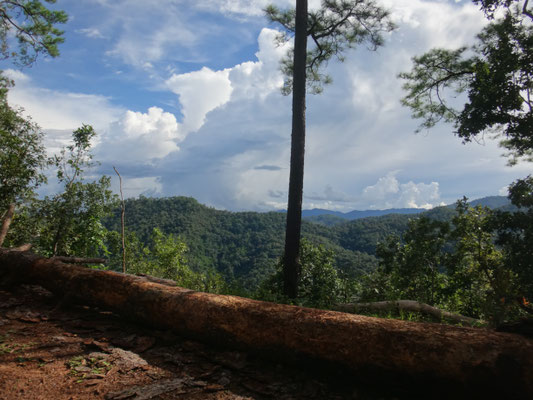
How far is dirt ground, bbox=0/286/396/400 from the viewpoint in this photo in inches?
97.6

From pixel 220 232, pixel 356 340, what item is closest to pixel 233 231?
pixel 220 232

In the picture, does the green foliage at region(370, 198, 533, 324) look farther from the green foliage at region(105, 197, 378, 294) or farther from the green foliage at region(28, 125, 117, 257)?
the green foliage at region(105, 197, 378, 294)

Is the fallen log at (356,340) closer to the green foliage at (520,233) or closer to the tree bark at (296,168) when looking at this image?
the tree bark at (296,168)

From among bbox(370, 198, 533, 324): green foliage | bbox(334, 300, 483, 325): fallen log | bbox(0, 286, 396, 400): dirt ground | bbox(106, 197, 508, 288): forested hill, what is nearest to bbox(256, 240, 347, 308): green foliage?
bbox(334, 300, 483, 325): fallen log

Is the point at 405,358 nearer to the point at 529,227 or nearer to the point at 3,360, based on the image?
the point at 3,360

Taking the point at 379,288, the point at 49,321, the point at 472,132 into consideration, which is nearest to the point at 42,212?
the point at 49,321

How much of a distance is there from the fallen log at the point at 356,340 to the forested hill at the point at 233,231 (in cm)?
5071

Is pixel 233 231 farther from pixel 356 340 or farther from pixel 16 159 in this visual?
pixel 356 340

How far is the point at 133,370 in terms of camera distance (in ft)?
9.39

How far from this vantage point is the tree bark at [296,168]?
753 centimetres

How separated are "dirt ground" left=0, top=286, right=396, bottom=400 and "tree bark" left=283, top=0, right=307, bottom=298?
14.1ft

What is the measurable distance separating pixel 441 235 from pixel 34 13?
19.1 meters

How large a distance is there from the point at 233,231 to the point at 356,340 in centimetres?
8532

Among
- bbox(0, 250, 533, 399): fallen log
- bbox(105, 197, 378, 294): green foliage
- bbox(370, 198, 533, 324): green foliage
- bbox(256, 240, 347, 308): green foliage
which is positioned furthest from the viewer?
bbox(105, 197, 378, 294): green foliage
